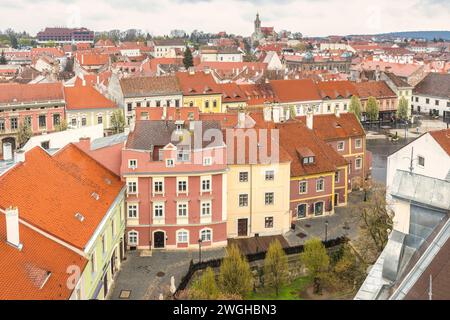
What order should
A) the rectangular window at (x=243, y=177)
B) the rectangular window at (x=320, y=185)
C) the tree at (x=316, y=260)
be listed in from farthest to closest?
1. the rectangular window at (x=320, y=185)
2. the rectangular window at (x=243, y=177)
3. the tree at (x=316, y=260)

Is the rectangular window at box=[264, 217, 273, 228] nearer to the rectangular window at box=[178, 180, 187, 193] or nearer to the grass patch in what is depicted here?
the grass patch

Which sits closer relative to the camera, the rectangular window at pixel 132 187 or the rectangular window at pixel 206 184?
the rectangular window at pixel 132 187

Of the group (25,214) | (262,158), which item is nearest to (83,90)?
(262,158)

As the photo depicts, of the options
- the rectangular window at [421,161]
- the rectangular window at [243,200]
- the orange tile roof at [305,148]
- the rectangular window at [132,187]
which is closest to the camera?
the rectangular window at [132,187]

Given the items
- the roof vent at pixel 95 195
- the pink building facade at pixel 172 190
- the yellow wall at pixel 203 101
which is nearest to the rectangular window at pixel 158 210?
the pink building facade at pixel 172 190

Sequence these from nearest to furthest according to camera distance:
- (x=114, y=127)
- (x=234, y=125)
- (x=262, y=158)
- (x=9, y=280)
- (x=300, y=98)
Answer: (x=9, y=280)
(x=262, y=158)
(x=234, y=125)
(x=114, y=127)
(x=300, y=98)

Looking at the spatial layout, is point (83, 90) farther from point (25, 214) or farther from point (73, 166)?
point (25, 214)

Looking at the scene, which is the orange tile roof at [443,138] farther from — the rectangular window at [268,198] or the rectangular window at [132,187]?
the rectangular window at [132,187]

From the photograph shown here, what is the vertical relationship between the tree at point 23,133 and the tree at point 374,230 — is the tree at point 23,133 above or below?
above
